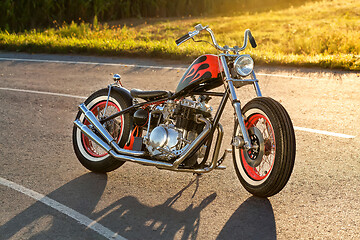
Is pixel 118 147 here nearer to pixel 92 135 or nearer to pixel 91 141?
pixel 92 135

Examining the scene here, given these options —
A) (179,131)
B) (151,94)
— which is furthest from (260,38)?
(179,131)

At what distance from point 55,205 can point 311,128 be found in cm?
401

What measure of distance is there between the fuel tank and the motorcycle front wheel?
1.48 ft

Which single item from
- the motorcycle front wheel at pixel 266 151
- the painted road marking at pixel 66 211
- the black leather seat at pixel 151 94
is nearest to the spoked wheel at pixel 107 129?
the black leather seat at pixel 151 94

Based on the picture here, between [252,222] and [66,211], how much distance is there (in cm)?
179

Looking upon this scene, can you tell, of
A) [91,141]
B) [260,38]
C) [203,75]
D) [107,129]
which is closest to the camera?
[203,75]

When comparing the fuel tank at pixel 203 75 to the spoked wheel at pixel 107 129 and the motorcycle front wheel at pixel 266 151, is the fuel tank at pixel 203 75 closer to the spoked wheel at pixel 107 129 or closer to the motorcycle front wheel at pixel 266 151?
the motorcycle front wheel at pixel 266 151

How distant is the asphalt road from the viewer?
4.58m

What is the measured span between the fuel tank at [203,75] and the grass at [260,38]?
6722 millimetres

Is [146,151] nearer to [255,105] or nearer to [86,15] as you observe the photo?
[255,105]

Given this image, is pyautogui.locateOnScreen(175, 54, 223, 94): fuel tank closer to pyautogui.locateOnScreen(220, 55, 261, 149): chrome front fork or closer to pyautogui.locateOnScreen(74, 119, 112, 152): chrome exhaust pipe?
pyautogui.locateOnScreen(220, 55, 261, 149): chrome front fork

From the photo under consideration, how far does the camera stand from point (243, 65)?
490cm

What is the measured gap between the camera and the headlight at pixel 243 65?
4.86 metres

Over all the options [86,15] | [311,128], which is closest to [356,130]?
[311,128]
